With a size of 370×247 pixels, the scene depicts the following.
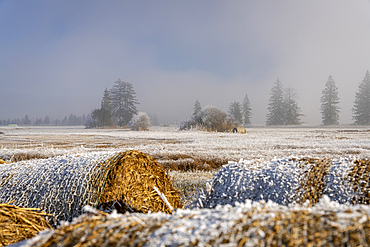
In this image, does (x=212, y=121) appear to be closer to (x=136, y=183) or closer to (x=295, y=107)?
(x=136, y=183)

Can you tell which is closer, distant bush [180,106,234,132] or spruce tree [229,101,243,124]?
distant bush [180,106,234,132]

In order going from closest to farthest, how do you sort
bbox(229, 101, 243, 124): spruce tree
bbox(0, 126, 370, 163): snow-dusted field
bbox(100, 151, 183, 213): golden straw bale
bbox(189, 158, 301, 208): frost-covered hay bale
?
bbox(189, 158, 301, 208): frost-covered hay bale → bbox(100, 151, 183, 213): golden straw bale → bbox(0, 126, 370, 163): snow-dusted field → bbox(229, 101, 243, 124): spruce tree

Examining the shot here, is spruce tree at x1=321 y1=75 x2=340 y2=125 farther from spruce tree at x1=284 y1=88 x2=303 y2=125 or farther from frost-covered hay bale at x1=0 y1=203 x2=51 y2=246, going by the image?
frost-covered hay bale at x1=0 y1=203 x2=51 y2=246

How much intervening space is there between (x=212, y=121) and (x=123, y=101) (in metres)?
37.0

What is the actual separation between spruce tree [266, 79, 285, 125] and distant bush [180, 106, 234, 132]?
35.3 meters

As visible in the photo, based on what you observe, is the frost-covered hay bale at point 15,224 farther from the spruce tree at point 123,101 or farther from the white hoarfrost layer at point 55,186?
the spruce tree at point 123,101

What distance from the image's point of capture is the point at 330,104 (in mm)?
50344

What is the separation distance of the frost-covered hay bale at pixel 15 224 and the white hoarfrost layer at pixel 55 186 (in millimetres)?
512

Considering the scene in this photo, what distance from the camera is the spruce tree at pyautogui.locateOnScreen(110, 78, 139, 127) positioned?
2140 inches

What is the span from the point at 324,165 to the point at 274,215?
5.92 feet

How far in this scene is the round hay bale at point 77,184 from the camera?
2.50m

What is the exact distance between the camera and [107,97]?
56.8 metres

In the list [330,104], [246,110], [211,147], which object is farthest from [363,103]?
[211,147]

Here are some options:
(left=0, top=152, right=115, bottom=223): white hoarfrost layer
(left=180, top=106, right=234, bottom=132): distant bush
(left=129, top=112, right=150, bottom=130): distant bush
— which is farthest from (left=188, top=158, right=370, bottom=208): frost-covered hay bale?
(left=129, top=112, right=150, bottom=130): distant bush
